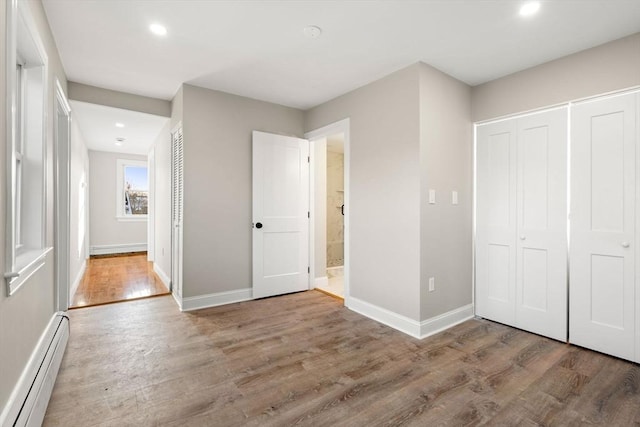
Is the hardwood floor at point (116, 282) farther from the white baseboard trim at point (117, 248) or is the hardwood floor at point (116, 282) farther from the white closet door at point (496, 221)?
the white closet door at point (496, 221)

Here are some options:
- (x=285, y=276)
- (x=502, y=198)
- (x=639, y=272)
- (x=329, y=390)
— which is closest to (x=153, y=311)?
(x=285, y=276)

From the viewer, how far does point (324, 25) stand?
7.60ft

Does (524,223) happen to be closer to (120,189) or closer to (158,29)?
(158,29)

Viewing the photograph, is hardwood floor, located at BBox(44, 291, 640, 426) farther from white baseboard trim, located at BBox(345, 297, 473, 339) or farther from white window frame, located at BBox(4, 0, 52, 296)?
white window frame, located at BBox(4, 0, 52, 296)

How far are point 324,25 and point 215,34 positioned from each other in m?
0.85

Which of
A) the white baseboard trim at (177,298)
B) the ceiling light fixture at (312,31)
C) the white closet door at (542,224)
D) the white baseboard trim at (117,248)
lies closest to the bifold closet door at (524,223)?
the white closet door at (542,224)

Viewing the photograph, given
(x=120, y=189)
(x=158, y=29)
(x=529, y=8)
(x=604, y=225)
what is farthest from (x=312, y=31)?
(x=120, y=189)

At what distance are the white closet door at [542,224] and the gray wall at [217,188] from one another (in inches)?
113

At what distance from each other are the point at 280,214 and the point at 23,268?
2717 mm

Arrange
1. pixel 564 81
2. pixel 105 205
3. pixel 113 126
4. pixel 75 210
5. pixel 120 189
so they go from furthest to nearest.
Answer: pixel 120 189 < pixel 105 205 < pixel 113 126 < pixel 75 210 < pixel 564 81

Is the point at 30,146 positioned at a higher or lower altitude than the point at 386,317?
higher

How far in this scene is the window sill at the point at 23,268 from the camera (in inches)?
55.3

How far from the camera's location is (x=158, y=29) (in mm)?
2385

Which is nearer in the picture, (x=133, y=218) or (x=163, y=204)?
(x=163, y=204)
